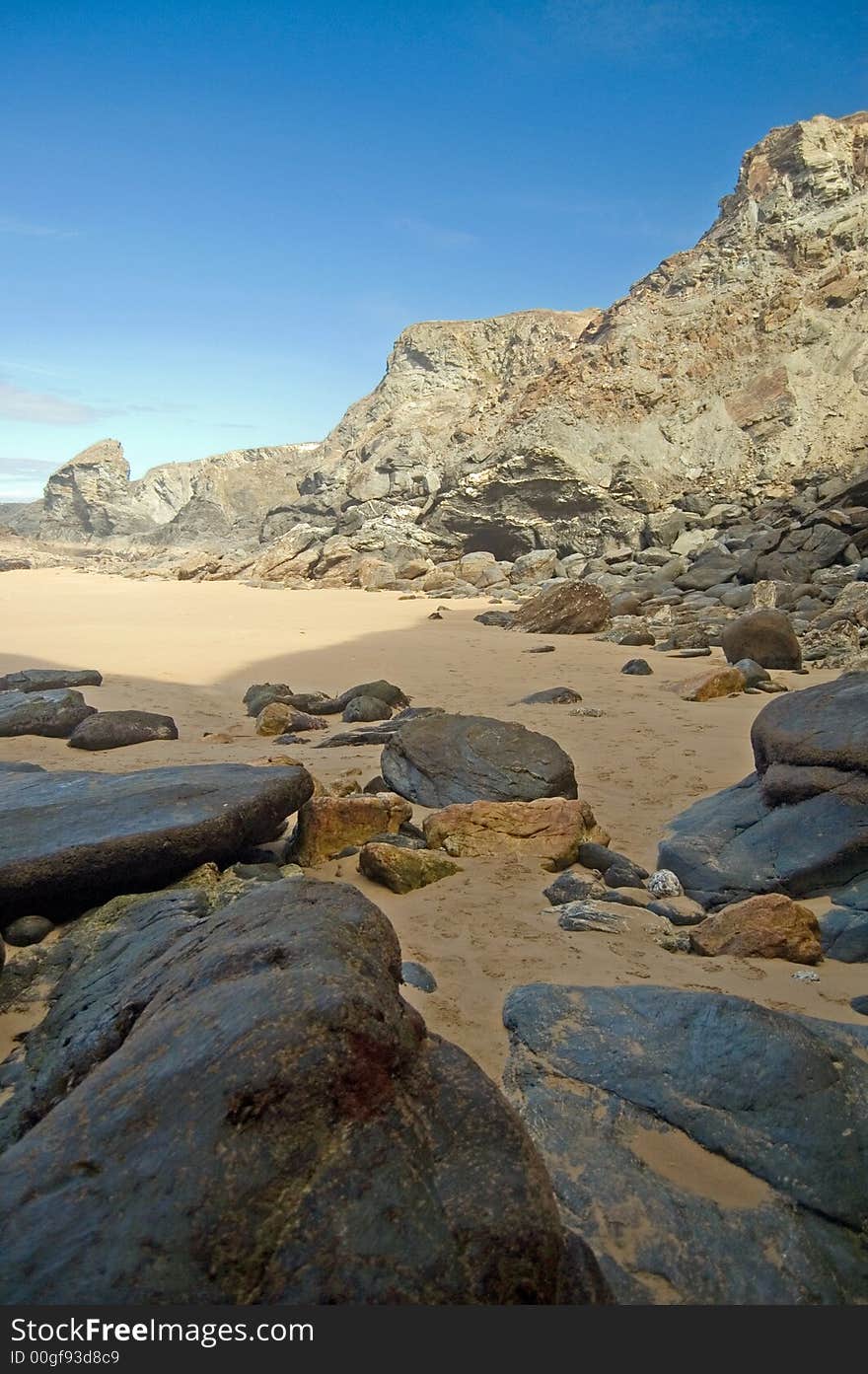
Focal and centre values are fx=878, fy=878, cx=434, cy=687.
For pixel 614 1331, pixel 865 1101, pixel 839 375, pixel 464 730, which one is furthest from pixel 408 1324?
pixel 839 375

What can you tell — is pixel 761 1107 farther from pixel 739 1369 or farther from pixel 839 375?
pixel 839 375

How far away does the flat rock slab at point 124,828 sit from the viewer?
300 centimetres

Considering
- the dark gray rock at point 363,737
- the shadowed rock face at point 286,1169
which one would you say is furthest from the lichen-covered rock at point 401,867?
the dark gray rock at point 363,737

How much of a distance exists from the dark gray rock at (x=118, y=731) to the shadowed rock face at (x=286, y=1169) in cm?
435

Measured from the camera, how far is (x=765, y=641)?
26.9ft

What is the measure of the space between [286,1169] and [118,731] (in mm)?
4842

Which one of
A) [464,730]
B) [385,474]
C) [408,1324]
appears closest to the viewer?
[408,1324]

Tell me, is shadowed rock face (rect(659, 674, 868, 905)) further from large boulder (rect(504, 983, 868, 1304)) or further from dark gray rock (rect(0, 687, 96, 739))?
dark gray rock (rect(0, 687, 96, 739))

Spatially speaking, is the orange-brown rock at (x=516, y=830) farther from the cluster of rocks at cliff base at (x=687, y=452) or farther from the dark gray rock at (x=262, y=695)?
the cluster of rocks at cliff base at (x=687, y=452)

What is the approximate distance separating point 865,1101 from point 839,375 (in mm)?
21639

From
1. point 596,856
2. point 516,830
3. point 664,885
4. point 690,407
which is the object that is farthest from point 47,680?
point 690,407

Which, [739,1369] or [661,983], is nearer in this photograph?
[739,1369]

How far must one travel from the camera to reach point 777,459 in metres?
20.0

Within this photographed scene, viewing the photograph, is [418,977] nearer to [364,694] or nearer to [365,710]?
[365,710]
